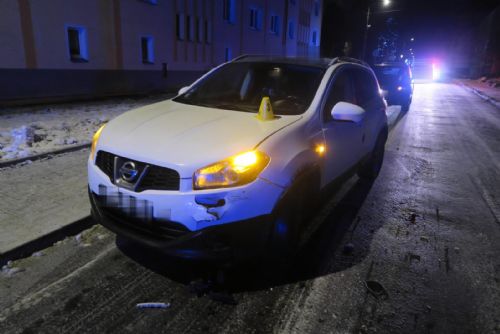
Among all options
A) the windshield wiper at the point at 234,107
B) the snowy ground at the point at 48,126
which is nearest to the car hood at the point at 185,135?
the windshield wiper at the point at 234,107

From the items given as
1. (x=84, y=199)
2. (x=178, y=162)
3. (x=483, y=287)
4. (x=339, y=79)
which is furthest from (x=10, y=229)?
(x=483, y=287)

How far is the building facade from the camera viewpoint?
12641 millimetres

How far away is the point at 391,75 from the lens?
48.3 ft

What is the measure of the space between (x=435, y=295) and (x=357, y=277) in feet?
1.91

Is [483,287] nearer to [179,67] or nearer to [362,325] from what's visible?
[362,325]

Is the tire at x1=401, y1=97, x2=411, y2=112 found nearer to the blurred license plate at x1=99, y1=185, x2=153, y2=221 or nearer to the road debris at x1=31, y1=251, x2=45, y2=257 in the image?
the blurred license plate at x1=99, y1=185, x2=153, y2=221

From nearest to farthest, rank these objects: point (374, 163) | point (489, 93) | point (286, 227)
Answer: point (286, 227) < point (374, 163) < point (489, 93)

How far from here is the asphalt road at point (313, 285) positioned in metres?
2.48

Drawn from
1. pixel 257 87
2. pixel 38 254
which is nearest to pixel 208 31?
pixel 257 87

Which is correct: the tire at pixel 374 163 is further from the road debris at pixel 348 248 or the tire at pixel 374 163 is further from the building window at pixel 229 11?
the building window at pixel 229 11

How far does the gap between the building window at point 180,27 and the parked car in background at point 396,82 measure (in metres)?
11.0

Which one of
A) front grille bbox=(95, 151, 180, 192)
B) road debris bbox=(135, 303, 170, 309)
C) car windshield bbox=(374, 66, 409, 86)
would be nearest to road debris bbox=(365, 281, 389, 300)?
road debris bbox=(135, 303, 170, 309)

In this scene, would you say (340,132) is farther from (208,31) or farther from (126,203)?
(208,31)

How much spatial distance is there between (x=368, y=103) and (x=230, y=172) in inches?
117
